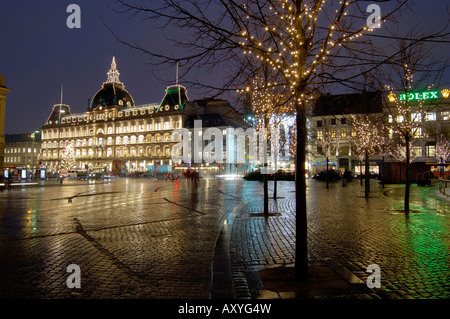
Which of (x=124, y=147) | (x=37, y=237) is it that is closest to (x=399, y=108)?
(x=37, y=237)

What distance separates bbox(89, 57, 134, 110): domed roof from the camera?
103 meters

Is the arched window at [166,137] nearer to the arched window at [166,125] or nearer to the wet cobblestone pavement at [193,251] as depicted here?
the arched window at [166,125]

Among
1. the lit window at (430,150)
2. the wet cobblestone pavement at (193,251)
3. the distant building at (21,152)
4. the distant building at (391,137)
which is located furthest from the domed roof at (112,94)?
the wet cobblestone pavement at (193,251)

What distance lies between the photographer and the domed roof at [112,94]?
4072 inches

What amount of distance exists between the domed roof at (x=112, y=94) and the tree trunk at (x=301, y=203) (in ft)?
347

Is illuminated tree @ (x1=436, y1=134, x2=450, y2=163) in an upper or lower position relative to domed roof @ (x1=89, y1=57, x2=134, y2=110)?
lower

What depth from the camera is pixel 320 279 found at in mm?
4668

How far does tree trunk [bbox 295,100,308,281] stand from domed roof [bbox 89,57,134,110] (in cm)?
10585

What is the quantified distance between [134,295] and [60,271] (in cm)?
182

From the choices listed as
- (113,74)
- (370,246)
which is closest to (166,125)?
(113,74)

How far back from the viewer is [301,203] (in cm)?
499

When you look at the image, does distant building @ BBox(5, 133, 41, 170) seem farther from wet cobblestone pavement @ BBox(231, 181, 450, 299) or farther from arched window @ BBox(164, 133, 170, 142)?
wet cobblestone pavement @ BBox(231, 181, 450, 299)

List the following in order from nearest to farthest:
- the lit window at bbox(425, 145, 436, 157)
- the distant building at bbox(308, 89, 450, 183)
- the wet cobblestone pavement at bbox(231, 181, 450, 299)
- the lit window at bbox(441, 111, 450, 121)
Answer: the wet cobblestone pavement at bbox(231, 181, 450, 299) → the distant building at bbox(308, 89, 450, 183) → the lit window at bbox(441, 111, 450, 121) → the lit window at bbox(425, 145, 436, 157)

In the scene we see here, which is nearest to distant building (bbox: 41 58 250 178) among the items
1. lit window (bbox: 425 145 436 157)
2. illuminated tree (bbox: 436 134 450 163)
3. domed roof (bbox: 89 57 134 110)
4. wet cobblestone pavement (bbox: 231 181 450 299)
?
domed roof (bbox: 89 57 134 110)
